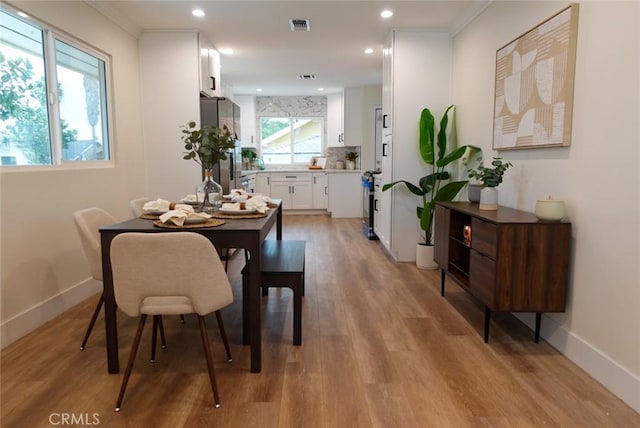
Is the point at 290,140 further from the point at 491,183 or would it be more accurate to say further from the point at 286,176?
the point at 491,183

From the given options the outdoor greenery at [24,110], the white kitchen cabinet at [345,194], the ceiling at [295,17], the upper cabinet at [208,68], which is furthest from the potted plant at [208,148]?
the white kitchen cabinet at [345,194]

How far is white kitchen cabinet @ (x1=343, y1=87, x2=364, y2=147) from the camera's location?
7.74 metres

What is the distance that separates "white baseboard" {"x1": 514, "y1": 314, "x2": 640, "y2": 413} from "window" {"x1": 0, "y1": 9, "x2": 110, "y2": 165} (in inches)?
141

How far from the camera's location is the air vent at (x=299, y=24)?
3.97 metres

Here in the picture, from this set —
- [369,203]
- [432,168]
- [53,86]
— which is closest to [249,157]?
[369,203]

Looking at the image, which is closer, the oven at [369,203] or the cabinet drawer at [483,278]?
the cabinet drawer at [483,278]

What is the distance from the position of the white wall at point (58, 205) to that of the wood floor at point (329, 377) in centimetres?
20

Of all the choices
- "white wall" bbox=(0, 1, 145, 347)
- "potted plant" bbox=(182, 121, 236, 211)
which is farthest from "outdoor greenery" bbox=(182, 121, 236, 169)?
"white wall" bbox=(0, 1, 145, 347)

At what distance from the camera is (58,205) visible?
297cm

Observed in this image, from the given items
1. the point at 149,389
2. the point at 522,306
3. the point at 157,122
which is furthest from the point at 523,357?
the point at 157,122

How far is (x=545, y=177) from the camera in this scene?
256 centimetres

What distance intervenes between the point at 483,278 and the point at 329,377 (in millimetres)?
1147

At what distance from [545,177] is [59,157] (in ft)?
11.4

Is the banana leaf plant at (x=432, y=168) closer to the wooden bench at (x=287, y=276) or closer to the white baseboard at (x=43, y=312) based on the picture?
the wooden bench at (x=287, y=276)
